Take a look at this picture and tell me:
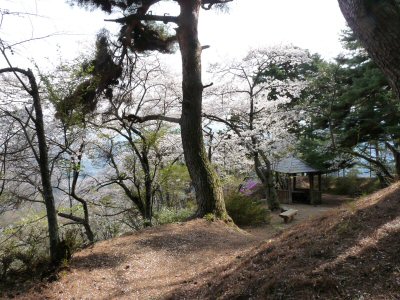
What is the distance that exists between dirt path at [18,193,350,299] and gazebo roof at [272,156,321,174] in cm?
1163

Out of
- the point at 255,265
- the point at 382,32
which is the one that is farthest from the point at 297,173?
the point at 382,32

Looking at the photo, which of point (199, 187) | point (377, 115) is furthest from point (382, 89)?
point (199, 187)

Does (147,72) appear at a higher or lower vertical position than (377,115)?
higher

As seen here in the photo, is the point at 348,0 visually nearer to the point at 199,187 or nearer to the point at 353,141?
the point at 199,187

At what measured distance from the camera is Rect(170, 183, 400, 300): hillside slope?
2.09 meters

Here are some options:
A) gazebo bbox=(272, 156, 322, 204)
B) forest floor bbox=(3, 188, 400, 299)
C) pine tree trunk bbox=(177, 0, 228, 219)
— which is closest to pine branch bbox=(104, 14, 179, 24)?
pine tree trunk bbox=(177, 0, 228, 219)

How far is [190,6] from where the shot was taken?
654 centimetres

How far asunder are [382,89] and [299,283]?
11412mm

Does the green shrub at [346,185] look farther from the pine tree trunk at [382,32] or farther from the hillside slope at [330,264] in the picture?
the pine tree trunk at [382,32]

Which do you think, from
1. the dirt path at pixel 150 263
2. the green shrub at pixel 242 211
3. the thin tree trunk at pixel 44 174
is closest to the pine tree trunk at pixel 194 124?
the dirt path at pixel 150 263

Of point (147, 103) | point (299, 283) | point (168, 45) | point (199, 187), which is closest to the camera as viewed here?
point (299, 283)

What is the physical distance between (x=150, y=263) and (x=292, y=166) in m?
14.0

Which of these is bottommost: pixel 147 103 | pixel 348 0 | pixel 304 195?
pixel 304 195

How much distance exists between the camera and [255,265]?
3.02 meters
